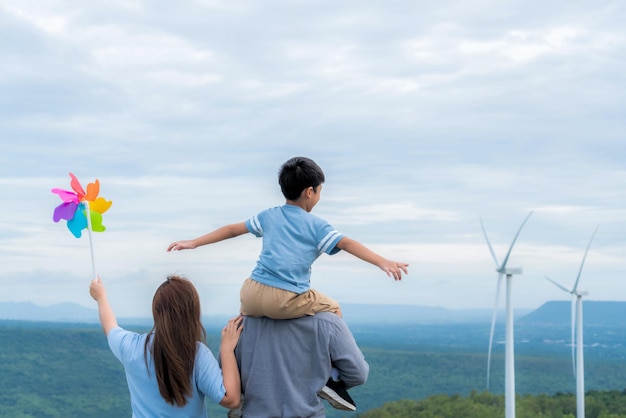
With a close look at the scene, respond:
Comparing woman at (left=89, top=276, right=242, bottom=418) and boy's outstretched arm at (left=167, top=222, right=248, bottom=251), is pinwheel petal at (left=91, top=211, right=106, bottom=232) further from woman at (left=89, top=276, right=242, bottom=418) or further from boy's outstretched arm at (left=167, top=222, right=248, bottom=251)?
woman at (left=89, top=276, right=242, bottom=418)

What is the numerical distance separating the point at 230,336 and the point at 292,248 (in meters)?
0.57

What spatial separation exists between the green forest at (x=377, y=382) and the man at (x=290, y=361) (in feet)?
194

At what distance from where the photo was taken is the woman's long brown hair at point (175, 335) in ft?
15.7

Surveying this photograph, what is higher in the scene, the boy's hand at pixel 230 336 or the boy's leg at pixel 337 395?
the boy's hand at pixel 230 336

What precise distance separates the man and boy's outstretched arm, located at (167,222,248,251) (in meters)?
0.47

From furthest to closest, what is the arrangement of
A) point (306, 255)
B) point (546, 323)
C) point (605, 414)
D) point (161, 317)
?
point (546, 323)
point (605, 414)
point (306, 255)
point (161, 317)


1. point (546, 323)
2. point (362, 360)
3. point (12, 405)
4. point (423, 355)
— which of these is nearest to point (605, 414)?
point (423, 355)

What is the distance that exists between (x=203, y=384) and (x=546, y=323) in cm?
15984

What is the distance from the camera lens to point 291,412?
5.18 meters

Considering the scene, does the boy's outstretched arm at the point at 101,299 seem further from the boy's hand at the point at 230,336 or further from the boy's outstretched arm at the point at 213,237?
the boy's hand at the point at 230,336

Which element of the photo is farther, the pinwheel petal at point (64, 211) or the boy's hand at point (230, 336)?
the pinwheel petal at point (64, 211)

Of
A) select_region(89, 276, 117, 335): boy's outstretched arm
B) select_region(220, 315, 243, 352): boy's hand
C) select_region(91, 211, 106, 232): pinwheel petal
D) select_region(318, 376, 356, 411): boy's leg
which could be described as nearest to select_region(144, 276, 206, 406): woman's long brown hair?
select_region(220, 315, 243, 352): boy's hand

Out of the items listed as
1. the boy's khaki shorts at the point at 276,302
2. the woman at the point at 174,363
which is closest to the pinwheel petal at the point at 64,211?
the woman at the point at 174,363

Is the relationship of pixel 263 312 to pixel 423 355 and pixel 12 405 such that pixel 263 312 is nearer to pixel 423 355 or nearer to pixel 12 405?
pixel 12 405
